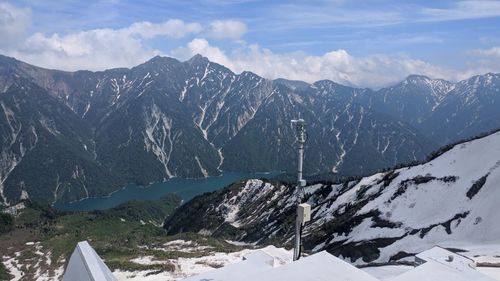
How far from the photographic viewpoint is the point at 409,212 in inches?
3595

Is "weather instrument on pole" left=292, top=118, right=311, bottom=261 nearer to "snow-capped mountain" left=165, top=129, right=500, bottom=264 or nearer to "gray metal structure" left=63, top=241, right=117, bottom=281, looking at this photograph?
"gray metal structure" left=63, top=241, right=117, bottom=281

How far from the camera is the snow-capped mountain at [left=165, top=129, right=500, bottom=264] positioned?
74.0m

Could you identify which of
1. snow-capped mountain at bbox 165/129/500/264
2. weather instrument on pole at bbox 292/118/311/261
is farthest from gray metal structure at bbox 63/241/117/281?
snow-capped mountain at bbox 165/129/500/264

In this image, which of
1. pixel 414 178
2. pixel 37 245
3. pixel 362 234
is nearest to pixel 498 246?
pixel 362 234

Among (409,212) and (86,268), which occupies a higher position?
(86,268)

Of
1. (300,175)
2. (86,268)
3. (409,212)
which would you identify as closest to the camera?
(86,268)

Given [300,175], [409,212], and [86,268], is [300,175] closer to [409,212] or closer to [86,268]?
[86,268]

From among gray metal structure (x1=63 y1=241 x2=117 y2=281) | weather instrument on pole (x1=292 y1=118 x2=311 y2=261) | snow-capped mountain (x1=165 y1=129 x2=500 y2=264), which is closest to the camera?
gray metal structure (x1=63 y1=241 x2=117 y2=281)

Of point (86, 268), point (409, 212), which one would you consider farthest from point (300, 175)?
point (409, 212)

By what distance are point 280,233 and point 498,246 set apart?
A: 7592cm

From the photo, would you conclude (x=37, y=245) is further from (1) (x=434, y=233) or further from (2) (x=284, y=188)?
(1) (x=434, y=233)

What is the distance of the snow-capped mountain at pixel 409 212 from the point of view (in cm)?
7399

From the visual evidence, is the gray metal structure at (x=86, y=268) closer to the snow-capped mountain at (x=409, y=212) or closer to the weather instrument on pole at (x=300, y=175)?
the weather instrument on pole at (x=300, y=175)

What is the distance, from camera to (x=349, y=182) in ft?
471
